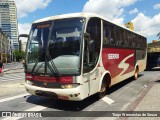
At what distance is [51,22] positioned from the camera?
344 inches

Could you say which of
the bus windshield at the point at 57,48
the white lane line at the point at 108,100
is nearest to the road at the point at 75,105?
the white lane line at the point at 108,100

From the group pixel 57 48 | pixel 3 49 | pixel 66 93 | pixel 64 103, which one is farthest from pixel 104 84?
pixel 3 49

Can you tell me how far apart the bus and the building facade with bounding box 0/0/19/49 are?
171500mm

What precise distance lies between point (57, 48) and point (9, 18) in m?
182

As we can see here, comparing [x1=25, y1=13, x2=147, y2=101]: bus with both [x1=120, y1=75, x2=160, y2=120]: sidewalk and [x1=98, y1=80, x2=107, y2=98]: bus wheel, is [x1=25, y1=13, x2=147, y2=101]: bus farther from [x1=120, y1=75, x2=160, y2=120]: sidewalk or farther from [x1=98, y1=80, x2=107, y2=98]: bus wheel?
[x1=120, y1=75, x2=160, y2=120]: sidewalk

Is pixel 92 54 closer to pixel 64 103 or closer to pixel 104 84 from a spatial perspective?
pixel 104 84

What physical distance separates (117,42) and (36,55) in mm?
4614

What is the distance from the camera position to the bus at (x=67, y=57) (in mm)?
7980

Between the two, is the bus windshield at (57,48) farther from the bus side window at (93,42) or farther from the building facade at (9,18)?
the building facade at (9,18)

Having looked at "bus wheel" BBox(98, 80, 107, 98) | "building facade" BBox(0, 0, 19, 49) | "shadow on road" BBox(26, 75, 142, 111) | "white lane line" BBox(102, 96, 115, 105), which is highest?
A: "building facade" BBox(0, 0, 19, 49)

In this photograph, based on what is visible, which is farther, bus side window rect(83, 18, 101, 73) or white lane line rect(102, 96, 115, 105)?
white lane line rect(102, 96, 115, 105)

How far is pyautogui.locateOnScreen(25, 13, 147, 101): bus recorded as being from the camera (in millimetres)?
7980

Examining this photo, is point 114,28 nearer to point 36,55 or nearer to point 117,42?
point 117,42

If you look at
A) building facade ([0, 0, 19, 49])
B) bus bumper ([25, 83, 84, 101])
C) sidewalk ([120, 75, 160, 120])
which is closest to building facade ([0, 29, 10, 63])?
building facade ([0, 0, 19, 49])
